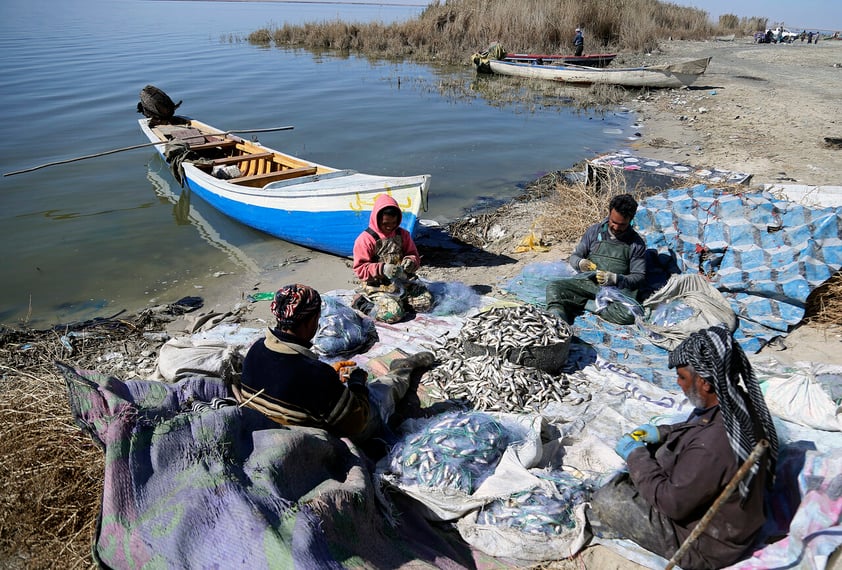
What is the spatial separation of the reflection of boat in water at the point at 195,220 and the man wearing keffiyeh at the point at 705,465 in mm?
7040

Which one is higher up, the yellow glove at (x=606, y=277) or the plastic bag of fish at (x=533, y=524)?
the yellow glove at (x=606, y=277)

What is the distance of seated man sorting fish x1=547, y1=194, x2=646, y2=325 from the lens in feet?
18.2

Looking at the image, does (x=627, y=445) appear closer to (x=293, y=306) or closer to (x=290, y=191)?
(x=293, y=306)

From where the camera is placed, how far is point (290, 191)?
8.52 m

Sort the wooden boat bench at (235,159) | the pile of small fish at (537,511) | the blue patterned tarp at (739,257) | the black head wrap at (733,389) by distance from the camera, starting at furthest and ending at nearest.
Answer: the wooden boat bench at (235,159)
the blue patterned tarp at (739,257)
the pile of small fish at (537,511)
the black head wrap at (733,389)

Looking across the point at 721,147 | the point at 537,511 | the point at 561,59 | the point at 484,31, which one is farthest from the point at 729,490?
the point at 484,31

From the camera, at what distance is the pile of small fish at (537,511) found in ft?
10.2

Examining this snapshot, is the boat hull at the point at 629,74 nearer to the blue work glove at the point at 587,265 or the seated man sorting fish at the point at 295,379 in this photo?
the blue work glove at the point at 587,265

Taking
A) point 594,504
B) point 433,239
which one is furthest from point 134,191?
point 594,504

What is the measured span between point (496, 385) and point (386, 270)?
2.01 metres

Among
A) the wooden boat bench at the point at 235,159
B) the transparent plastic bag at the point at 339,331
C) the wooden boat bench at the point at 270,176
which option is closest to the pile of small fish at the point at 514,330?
the transparent plastic bag at the point at 339,331

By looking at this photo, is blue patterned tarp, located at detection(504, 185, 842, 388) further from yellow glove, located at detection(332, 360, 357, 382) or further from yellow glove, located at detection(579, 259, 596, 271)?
yellow glove, located at detection(332, 360, 357, 382)

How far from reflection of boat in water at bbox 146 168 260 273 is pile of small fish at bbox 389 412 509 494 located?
5861 millimetres

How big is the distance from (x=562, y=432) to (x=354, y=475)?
1.64m
